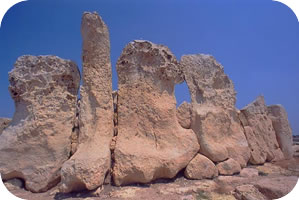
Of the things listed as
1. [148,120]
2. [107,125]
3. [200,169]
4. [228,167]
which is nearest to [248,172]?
[228,167]

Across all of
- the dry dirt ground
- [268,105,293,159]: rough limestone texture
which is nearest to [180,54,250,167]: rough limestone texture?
the dry dirt ground

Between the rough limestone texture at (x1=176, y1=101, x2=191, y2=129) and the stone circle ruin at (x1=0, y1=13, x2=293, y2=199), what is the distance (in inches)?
1.0

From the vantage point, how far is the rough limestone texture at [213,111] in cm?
541

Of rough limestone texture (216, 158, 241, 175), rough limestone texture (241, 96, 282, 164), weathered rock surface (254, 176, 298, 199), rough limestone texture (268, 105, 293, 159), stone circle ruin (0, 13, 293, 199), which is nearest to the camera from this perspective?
weathered rock surface (254, 176, 298, 199)

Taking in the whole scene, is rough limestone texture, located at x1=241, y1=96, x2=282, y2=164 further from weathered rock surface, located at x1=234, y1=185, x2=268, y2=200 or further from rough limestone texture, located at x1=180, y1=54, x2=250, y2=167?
weathered rock surface, located at x1=234, y1=185, x2=268, y2=200

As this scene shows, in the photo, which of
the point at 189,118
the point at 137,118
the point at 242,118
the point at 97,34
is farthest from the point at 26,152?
the point at 242,118

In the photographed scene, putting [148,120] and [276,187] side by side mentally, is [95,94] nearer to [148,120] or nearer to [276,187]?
[148,120]

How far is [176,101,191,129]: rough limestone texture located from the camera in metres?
5.53

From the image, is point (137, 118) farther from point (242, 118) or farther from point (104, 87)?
point (242, 118)

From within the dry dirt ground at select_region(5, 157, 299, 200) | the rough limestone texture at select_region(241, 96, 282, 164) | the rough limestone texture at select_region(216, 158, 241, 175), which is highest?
the rough limestone texture at select_region(241, 96, 282, 164)

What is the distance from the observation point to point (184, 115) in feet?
18.3

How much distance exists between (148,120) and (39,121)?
7.20ft

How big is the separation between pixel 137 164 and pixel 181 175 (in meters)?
1.18

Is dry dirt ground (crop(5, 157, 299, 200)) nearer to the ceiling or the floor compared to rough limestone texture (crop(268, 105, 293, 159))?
nearer to the floor
